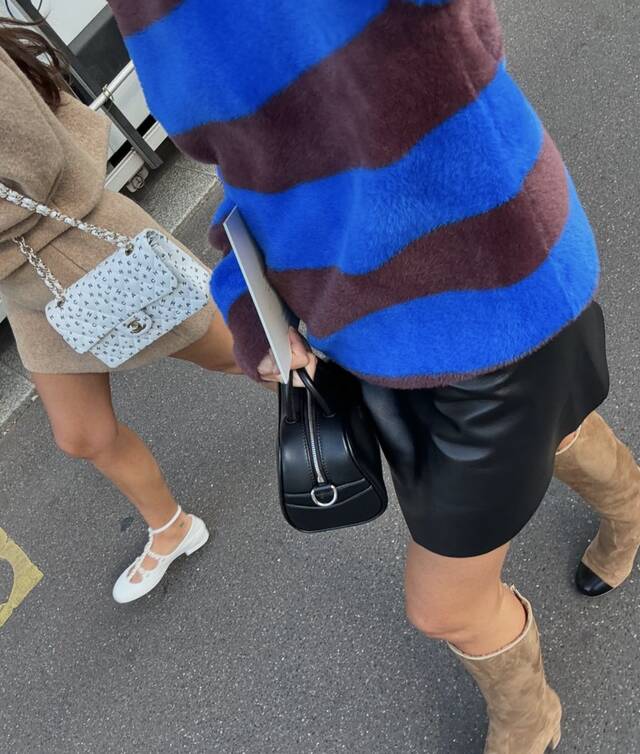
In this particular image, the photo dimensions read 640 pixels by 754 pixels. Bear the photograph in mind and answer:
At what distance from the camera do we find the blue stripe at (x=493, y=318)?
2.59 ft

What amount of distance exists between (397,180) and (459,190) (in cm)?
6

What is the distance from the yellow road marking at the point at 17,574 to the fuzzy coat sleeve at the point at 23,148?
151 cm

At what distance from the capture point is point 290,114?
0.71 meters

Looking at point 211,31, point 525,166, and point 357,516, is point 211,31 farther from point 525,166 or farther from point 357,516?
point 357,516

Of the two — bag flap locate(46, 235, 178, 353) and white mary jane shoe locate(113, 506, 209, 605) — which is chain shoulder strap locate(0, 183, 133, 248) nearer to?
bag flap locate(46, 235, 178, 353)

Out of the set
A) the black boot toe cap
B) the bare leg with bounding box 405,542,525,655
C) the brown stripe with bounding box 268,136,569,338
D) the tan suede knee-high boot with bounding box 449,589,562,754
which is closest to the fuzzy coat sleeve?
the brown stripe with bounding box 268,136,569,338

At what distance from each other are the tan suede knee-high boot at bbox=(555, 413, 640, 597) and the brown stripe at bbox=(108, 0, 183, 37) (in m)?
1.01

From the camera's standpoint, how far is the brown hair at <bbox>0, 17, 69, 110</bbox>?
1.39 m

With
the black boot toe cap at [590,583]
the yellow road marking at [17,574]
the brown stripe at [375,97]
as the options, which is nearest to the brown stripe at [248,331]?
the brown stripe at [375,97]

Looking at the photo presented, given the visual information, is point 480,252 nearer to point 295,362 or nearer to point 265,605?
point 295,362

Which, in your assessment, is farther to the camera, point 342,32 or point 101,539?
point 101,539

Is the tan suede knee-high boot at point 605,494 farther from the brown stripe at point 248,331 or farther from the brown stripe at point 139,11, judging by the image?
the brown stripe at point 139,11

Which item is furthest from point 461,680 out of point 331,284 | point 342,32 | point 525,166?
point 342,32

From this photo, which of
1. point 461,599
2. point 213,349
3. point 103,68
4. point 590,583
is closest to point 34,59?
point 213,349
